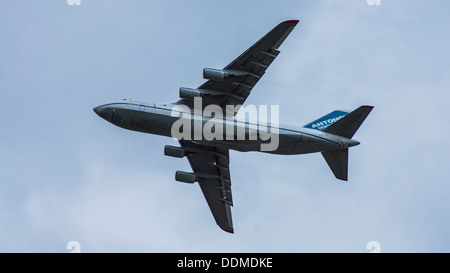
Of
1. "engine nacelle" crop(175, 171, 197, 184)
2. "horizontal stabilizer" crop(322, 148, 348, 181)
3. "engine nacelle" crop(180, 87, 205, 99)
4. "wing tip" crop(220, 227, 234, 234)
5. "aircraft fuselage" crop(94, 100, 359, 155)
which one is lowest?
"wing tip" crop(220, 227, 234, 234)

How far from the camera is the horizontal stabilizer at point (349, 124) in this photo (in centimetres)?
5680

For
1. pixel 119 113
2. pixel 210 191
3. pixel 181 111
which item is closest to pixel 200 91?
pixel 181 111

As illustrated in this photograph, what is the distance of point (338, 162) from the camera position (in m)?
59.9

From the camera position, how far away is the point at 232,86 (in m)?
58.5

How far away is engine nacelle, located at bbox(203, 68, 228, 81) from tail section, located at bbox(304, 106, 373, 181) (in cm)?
790

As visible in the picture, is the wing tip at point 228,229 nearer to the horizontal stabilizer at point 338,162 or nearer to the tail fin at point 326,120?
the horizontal stabilizer at point 338,162

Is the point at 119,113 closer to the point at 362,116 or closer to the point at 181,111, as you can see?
the point at 181,111

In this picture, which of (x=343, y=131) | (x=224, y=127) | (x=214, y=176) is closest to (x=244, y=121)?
(x=224, y=127)

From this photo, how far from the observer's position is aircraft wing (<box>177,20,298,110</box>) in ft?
181

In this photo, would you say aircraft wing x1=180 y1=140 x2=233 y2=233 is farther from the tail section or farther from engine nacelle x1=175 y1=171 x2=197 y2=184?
the tail section

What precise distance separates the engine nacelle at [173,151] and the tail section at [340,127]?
32.0ft

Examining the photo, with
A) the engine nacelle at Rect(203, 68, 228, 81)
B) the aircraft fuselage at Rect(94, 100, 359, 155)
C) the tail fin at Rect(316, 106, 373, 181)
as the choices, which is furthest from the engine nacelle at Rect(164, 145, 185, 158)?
the tail fin at Rect(316, 106, 373, 181)

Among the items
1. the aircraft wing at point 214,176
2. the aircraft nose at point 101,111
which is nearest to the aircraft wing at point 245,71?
the aircraft wing at point 214,176

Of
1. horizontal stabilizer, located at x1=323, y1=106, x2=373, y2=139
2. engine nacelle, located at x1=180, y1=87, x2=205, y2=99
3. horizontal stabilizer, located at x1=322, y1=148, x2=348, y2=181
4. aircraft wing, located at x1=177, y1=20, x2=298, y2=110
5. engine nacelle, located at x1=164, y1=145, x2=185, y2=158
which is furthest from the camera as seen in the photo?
engine nacelle, located at x1=164, y1=145, x2=185, y2=158
